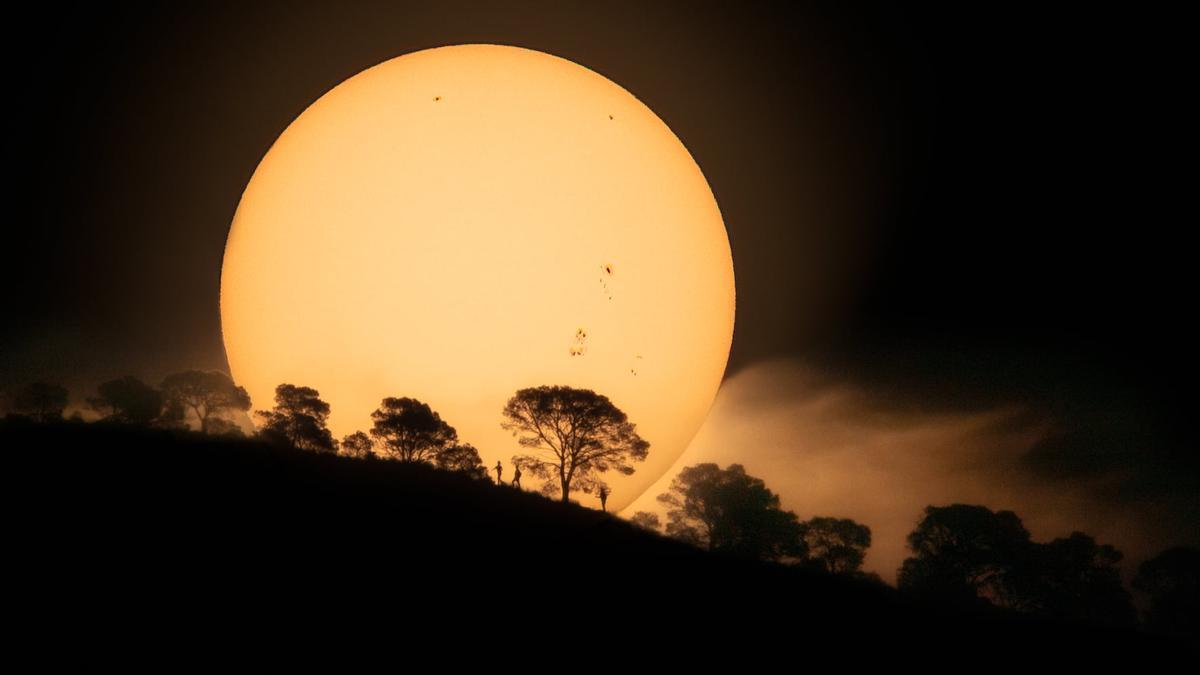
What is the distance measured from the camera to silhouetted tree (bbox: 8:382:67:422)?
3375 centimetres

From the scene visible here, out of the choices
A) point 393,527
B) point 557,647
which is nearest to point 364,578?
point 393,527

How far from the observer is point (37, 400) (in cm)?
3581

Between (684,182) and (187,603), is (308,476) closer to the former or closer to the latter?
(187,603)

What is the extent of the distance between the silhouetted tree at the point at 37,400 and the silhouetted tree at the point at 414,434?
1715cm

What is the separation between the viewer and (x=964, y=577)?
1635 inches

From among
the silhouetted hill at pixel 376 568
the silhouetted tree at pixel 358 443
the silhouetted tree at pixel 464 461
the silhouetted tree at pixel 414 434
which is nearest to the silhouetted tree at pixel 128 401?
the silhouetted tree at pixel 358 443

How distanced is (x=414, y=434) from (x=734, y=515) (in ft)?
75.3

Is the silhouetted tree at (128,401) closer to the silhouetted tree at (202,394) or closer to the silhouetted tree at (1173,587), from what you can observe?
the silhouetted tree at (202,394)

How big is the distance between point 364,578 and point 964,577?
42.0m

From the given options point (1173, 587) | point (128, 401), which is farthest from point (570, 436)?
point (1173, 587)

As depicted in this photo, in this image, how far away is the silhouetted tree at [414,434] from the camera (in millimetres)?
32906

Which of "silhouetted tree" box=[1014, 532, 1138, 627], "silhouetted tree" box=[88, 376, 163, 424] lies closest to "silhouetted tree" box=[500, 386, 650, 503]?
"silhouetted tree" box=[88, 376, 163, 424]

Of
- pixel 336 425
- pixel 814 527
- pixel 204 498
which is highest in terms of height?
pixel 814 527

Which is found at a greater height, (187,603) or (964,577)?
(964,577)
